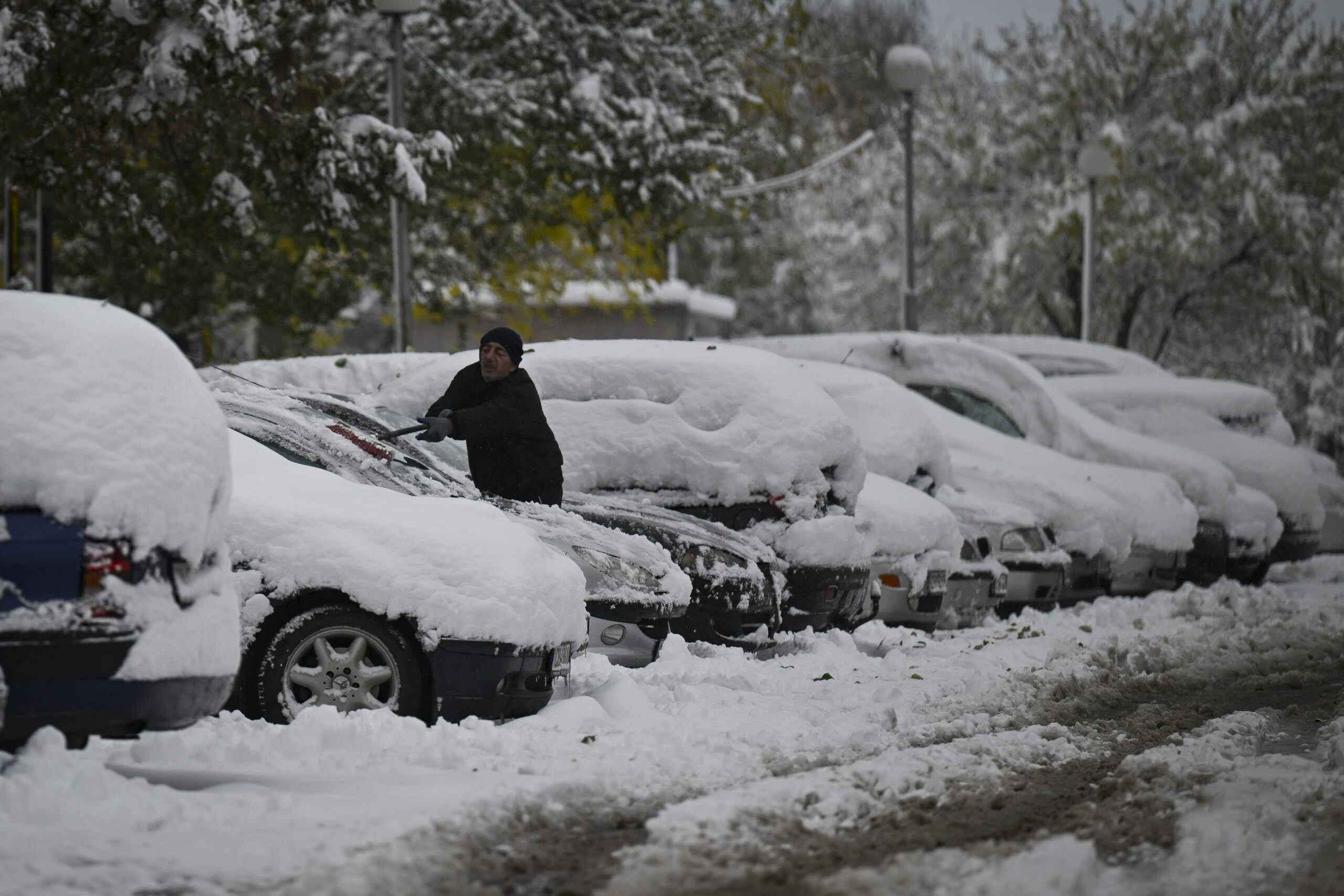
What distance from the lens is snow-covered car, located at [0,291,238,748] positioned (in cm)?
478

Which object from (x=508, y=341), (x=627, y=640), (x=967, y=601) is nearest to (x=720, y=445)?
(x=508, y=341)

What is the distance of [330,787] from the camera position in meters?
5.25

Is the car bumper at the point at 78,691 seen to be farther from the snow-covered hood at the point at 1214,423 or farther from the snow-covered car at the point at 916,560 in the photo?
the snow-covered hood at the point at 1214,423

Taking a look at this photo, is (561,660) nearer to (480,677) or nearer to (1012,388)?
(480,677)

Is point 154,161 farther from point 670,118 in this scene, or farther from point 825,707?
point 825,707

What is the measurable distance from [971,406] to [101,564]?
1054 cm

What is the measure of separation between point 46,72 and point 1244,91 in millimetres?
23189

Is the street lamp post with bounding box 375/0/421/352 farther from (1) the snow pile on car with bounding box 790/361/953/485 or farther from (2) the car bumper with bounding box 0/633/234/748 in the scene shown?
(2) the car bumper with bounding box 0/633/234/748

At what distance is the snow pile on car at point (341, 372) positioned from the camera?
10836 millimetres

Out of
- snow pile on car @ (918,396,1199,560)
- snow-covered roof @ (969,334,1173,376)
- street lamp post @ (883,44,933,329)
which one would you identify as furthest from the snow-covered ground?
street lamp post @ (883,44,933,329)

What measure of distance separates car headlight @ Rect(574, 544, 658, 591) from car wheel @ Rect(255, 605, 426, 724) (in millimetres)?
1627

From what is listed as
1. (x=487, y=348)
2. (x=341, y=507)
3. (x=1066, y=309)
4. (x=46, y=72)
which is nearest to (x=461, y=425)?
(x=487, y=348)

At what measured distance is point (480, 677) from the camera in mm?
6363

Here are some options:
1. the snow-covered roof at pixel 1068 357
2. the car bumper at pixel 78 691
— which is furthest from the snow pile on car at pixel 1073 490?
the car bumper at pixel 78 691
